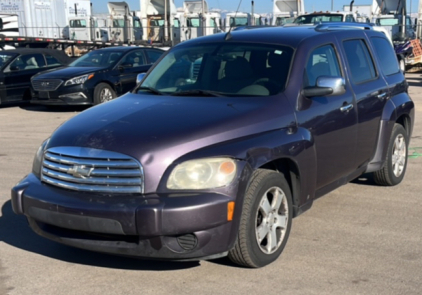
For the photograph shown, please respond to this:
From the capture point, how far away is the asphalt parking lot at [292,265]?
436 cm

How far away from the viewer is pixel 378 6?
102 ft

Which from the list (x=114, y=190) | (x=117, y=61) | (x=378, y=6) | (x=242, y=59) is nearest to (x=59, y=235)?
(x=114, y=190)

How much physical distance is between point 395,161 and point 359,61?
54.5 inches

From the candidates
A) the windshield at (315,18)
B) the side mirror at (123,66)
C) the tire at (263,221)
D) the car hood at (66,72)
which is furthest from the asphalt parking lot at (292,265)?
the windshield at (315,18)

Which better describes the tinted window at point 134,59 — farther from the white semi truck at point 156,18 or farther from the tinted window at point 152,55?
the white semi truck at point 156,18

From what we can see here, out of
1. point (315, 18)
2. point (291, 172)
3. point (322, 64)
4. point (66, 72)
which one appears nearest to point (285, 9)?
point (315, 18)

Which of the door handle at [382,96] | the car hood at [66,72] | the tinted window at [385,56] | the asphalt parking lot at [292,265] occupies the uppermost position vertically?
the tinted window at [385,56]

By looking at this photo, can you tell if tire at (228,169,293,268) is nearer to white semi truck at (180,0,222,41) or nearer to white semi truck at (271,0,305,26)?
white semi truck at (271,0,305,26)

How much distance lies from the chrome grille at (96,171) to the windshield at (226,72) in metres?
1.29

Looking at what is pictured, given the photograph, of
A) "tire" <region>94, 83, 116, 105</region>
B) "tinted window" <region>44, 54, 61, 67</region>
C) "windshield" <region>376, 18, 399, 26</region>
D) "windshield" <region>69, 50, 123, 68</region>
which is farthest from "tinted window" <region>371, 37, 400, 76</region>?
"windshield" <region>376, 18, 399, 26</region>

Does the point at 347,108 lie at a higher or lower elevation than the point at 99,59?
higher

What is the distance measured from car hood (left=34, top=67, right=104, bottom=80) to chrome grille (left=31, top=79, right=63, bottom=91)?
13 cm

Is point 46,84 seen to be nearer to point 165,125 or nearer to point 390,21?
point 165,125

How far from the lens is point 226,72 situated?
5.48 meters
